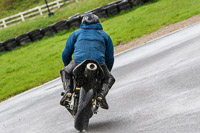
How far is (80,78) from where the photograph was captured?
6.38m

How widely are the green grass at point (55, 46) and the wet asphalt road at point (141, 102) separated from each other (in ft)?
8.53

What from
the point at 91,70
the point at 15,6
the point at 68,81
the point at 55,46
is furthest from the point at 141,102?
the point at 15,6

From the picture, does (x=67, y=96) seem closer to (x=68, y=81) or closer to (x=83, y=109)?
(x=68, y=81)

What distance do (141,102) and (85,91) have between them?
162 cm

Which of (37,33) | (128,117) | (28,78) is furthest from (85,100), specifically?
(37,33)

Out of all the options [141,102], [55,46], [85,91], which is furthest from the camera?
[55,46]

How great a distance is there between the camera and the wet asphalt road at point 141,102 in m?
6.25

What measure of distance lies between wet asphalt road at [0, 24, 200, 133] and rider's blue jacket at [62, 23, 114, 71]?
111 centimetres

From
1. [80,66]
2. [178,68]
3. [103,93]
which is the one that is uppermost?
[80,66]

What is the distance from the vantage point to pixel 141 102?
764 cm

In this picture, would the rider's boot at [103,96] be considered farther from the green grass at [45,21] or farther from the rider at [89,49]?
the green grass at [45,21]

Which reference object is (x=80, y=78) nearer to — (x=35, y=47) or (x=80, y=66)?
(x=80, y=66)

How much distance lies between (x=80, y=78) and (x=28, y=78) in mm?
9815

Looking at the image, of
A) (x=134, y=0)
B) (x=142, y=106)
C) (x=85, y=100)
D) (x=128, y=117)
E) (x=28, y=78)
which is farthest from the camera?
(x=134, y=0)
